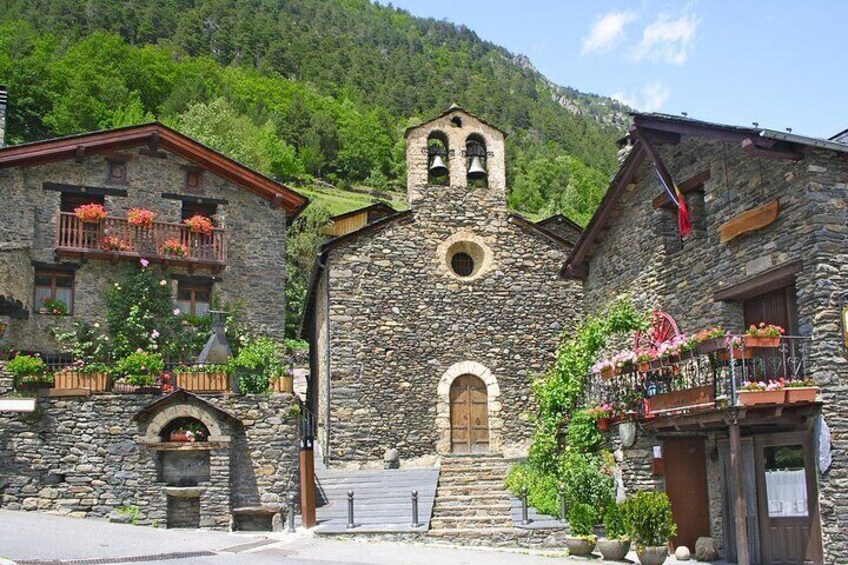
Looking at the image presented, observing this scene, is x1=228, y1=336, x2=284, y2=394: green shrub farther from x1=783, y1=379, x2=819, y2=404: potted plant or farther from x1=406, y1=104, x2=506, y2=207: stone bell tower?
x1=783, y1=379, x2=819, y2=404: potted plant

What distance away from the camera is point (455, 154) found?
80.6 ft

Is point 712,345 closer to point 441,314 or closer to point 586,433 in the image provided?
point 586,433

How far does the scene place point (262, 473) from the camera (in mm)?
18594

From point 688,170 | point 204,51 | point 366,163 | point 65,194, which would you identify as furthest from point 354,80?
point 688,170

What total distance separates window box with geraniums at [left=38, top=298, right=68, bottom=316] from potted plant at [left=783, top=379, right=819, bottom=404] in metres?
16.7

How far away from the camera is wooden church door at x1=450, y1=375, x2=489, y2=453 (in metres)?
23.5

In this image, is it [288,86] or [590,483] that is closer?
[590,483]

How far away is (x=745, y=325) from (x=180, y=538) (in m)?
10.2

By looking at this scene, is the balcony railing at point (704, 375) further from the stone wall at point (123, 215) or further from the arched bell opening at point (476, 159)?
the stone wall at point (123, 215)

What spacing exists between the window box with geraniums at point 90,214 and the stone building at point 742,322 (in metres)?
12.5

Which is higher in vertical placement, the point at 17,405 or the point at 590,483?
the point at 17,405

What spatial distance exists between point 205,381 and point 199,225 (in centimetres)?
568

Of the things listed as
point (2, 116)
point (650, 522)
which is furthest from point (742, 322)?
point (2, 116)

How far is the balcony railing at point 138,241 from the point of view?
22.2m
